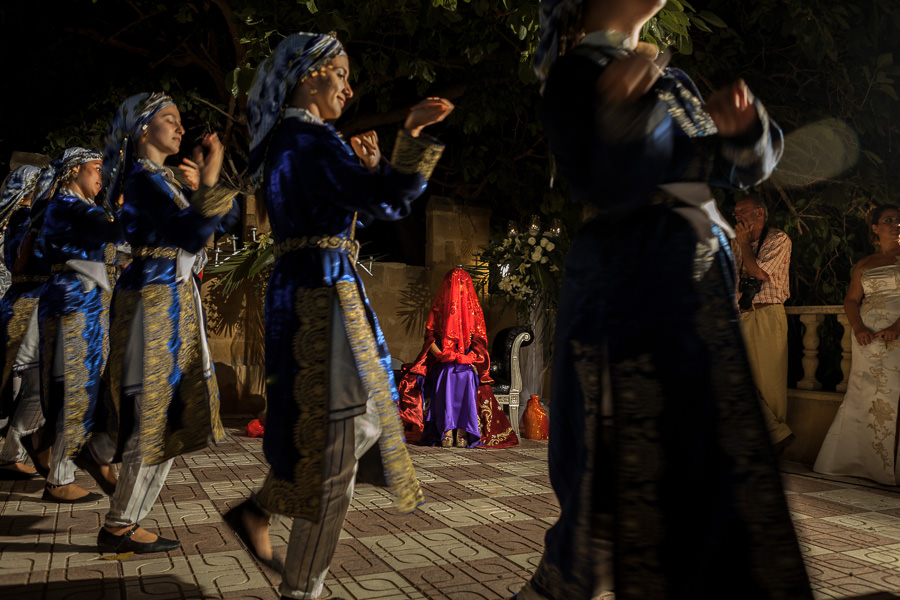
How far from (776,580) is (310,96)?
6.47ft

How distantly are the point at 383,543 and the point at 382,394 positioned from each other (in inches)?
55.2

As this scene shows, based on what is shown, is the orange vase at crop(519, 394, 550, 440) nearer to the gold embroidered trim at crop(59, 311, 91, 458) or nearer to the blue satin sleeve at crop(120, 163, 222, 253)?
the gold embroidered trim at crop(59, 311, 91, 458)

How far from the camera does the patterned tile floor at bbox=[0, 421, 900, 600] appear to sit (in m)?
2.63

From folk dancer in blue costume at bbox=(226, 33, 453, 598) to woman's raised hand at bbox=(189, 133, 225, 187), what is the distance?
618 millimetres

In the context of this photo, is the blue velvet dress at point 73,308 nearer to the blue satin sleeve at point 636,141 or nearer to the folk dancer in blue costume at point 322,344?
the folk dancer in blue costume at point 322,344

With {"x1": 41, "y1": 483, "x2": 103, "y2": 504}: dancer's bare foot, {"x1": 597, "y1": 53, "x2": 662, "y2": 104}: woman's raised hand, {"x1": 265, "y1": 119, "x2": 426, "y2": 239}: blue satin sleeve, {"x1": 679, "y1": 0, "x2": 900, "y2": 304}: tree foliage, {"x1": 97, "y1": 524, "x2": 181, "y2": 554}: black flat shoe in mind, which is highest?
{"x1": 679, "y1": 0, "x2": 900, "y2": 304}: tree foliage

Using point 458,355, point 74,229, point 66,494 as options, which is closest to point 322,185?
point 74,229

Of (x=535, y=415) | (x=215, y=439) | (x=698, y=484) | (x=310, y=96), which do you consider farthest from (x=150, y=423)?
(x=535, y=415)

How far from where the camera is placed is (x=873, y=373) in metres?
5.27

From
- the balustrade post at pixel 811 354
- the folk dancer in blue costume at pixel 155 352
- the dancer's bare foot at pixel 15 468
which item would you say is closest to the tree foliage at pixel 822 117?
the balustrade post at pixel 811 354

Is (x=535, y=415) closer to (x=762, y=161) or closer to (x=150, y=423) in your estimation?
(x=150, y=423)

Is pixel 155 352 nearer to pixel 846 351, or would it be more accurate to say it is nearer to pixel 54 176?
pixel 54 176

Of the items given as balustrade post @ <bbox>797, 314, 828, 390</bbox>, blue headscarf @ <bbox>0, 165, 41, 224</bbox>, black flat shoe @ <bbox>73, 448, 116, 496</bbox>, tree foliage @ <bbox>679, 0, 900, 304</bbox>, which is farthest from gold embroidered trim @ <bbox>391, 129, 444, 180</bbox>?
tree foliage @ <bbox>679, 0, 900, 304</bbox>

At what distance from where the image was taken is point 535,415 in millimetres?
7238
